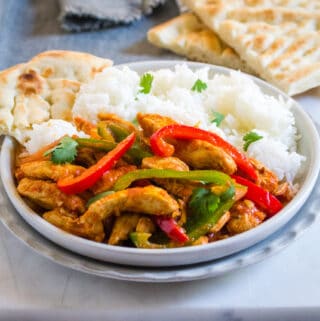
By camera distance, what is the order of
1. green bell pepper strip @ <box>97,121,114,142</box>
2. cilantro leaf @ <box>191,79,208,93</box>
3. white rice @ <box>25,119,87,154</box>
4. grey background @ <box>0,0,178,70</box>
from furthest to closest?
grey background @ <box>0,0,178,70</box>, cilantro leaf @ <box>191,79,208,93</box>, white rice @ <box>25,119,87,154</box>, green bell pepper strip @ <box>97,121,114,142</box>

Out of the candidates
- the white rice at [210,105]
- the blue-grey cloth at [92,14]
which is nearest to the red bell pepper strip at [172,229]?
the white rice at [210,105]

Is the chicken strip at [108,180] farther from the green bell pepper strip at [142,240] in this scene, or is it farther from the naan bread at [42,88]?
the naan bread at [42,88]

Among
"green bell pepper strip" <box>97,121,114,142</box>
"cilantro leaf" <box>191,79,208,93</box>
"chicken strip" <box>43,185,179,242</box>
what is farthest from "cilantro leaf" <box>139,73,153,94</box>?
"chicken strip" <box>43,185,179,242</box>

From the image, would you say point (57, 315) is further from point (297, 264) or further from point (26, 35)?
point (26, 35)

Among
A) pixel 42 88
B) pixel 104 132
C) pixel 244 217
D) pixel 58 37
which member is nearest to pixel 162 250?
pixel 244 217

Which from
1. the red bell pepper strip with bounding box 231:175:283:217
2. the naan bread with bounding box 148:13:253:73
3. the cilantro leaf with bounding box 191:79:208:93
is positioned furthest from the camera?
the naan bread with bounding box 148:13:253:73

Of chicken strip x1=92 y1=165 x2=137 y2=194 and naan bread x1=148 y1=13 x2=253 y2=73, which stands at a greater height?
chicken strip x1=92 y1=165 x2=137 y2=194

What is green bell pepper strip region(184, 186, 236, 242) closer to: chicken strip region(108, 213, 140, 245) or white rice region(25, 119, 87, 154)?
chicken strip region(108, 213, 140, 245)

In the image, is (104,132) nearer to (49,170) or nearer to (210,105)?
(49,170)
